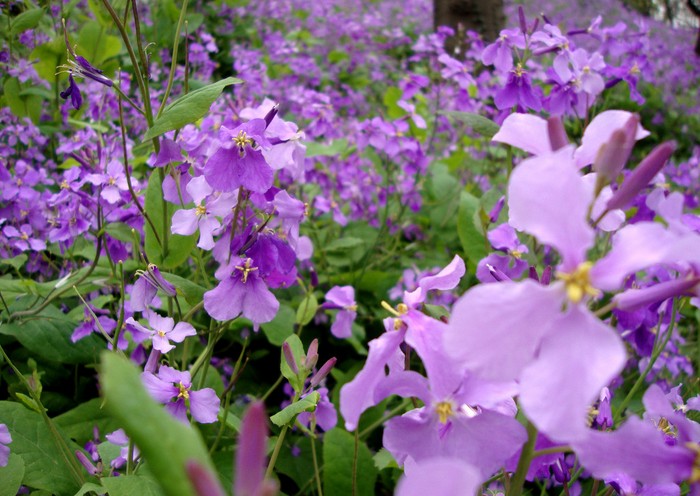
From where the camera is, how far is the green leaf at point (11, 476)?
812 millimetres

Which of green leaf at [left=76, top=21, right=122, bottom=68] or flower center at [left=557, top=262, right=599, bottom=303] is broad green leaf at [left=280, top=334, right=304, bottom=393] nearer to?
flower center at [left=557, top=262, right=599, bottom=303]

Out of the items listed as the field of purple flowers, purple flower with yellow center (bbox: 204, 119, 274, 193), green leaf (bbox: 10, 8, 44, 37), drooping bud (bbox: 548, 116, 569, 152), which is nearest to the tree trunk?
the field of purple flowers

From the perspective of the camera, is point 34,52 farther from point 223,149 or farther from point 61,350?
point 223,149

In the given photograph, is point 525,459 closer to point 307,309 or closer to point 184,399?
point 184,399

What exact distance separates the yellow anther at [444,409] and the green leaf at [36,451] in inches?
25.5

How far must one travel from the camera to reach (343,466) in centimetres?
112

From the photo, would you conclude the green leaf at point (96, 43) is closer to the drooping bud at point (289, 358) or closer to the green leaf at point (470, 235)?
the green leaf at point (470, 235)

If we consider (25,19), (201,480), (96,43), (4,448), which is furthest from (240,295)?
(96,43)

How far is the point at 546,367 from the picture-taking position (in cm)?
40

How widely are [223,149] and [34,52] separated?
49.0 inches

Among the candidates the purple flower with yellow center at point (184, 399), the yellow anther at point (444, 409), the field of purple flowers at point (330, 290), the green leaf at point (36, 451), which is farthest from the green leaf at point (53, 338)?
the yellow anther at point (444, 409)

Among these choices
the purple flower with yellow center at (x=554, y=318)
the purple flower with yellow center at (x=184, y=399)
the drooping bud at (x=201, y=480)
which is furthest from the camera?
the purple flower with yellow center at (x=184, y=399)

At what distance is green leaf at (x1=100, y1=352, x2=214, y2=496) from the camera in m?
0.32

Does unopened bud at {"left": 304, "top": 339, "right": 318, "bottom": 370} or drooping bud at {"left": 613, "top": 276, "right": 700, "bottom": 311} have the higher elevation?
drooping bud at {"left": 613, "top": 276, "right": 700, "bottom": 311}
